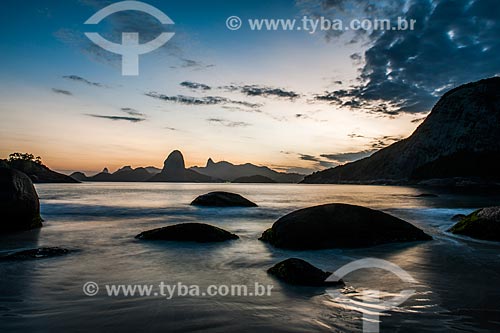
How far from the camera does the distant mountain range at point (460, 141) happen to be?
3688 inches

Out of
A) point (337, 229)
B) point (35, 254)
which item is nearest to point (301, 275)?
point (337, 229)

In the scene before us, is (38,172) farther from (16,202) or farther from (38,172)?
(16,202)

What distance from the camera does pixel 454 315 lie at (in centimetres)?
454

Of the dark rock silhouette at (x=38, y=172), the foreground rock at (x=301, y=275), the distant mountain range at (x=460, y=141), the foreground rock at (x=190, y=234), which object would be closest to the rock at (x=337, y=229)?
the foreground rock at (x=190, y=234)

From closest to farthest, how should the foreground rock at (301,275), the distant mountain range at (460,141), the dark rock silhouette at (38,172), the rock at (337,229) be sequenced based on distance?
the foreground rock at (301,275) < the rock at (337,229) < the distant mountain range at (460,141) < the dark rock silhouette at (38,172)

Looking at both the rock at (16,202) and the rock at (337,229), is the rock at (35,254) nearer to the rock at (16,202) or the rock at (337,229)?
the rock at (16,202)

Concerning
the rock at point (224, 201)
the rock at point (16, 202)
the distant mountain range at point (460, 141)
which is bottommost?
the rock at point (224, 201)

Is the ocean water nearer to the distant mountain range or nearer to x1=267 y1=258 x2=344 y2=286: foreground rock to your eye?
x1=267 y1=258 x2=344 y2=286: foreground rock

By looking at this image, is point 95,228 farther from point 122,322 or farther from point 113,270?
point 122,322

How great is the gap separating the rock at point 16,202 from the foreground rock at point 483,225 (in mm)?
17449

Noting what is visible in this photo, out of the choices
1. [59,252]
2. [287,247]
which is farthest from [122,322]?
[287,247]

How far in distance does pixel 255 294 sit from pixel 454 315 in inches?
122

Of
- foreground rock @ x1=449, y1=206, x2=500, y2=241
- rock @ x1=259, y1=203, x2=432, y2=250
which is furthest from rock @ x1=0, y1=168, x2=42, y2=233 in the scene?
foreground rock @ x1=449, y1=206, x2=500, y2=241

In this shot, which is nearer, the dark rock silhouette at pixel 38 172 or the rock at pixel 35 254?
the rock at pixel 35 254
